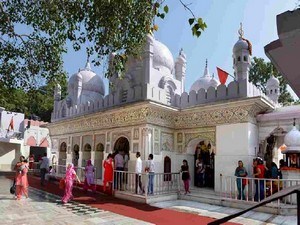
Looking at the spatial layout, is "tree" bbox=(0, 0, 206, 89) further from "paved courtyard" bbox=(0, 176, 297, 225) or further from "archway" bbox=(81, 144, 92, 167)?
"archway" bbox=(81, 144, 92, 167)

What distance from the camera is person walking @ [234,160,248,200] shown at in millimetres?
8758

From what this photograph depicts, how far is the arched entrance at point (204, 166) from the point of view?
463 inches

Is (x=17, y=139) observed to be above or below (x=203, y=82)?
below

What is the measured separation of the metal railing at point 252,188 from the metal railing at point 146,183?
1843 millimetres

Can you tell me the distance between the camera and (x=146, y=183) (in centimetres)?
932

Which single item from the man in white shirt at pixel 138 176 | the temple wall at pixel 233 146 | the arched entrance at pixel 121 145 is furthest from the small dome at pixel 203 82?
the man in white shirt at pixel 138 176

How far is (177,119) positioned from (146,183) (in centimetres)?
342

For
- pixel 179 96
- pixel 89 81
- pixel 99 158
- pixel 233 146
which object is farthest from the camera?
pixel 89 81

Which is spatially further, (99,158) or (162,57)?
(162,57)

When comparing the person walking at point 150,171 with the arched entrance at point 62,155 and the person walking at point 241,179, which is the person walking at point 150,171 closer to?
the person walking at point 241,179

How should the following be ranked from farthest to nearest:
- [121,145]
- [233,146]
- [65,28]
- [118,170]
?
[121,145] < [118,170] < [233,146] < [65,28]

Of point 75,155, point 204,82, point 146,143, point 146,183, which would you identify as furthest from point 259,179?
point 75,155

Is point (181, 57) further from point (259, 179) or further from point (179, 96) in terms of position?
point (259, 179)

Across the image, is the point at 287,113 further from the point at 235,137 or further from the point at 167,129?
the point at 167,129
